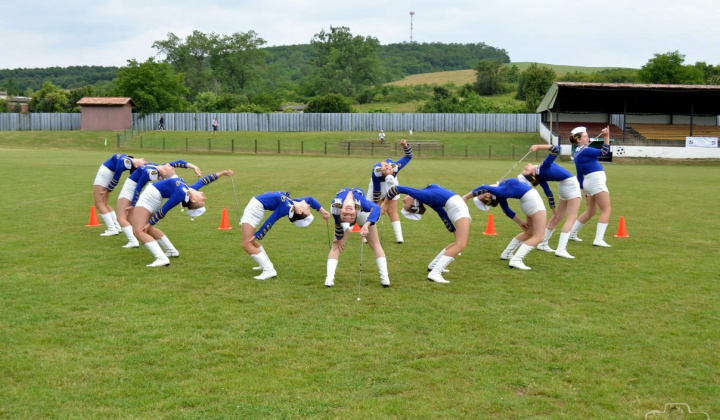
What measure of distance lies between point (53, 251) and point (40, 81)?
661 ft

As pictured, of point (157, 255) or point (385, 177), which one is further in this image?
point (385, 177)

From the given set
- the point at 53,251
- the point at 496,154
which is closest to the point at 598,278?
the point at 53,251

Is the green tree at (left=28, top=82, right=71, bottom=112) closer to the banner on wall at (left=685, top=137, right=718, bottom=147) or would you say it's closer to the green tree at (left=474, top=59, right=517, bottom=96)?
the green tree at (left=474, top=59, right=517, bottom=96)

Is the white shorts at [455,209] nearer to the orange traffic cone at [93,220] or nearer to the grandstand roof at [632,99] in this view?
the orange traffic cone at [93,220]

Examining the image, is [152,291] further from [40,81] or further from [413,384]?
[40,81]

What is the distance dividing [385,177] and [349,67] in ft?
363

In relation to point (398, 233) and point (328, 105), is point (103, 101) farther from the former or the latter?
point (398, 233)

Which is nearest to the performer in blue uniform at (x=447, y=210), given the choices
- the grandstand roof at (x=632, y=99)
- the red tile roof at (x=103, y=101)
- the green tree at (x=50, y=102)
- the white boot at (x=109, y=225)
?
the white boot at (x=109, y=225)

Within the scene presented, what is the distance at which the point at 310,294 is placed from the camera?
31.9ft

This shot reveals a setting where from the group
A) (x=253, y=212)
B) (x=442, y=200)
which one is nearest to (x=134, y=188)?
(x=253, y=212)

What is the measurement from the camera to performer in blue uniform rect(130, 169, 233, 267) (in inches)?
449

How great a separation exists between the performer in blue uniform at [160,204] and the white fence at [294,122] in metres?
67.2

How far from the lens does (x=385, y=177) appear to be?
13.6 m

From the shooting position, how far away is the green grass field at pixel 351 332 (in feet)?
19.4
